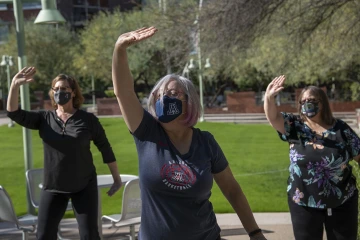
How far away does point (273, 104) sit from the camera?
471cm

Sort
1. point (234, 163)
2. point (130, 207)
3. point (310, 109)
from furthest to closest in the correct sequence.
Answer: point (234, 163)
point (130, 207)
point (310, 109)

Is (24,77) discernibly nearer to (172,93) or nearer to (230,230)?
(172,93)

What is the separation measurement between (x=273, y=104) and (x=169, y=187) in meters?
1.90

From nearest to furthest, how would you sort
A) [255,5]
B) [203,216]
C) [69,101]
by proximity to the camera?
[203,216] → [69,101] → [255,5]

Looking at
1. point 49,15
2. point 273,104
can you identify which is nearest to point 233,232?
point 273,104

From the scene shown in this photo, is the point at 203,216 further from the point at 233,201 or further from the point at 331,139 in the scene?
the point at 331,139

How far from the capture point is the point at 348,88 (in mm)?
44781

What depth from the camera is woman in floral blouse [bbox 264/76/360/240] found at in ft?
15.3

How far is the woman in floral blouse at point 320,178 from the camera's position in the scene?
465 cm

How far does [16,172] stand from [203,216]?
492 inches

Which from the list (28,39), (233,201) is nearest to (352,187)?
(233,201)

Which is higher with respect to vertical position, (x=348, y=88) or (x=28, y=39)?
(x=28, y=39)

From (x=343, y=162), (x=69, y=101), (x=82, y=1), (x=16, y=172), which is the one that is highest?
(x=82, y=1)

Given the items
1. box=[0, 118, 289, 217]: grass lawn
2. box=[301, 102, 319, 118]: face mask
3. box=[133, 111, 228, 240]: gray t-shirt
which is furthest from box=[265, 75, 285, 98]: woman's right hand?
box=[0, 118, 289, 217]: grass lawn
